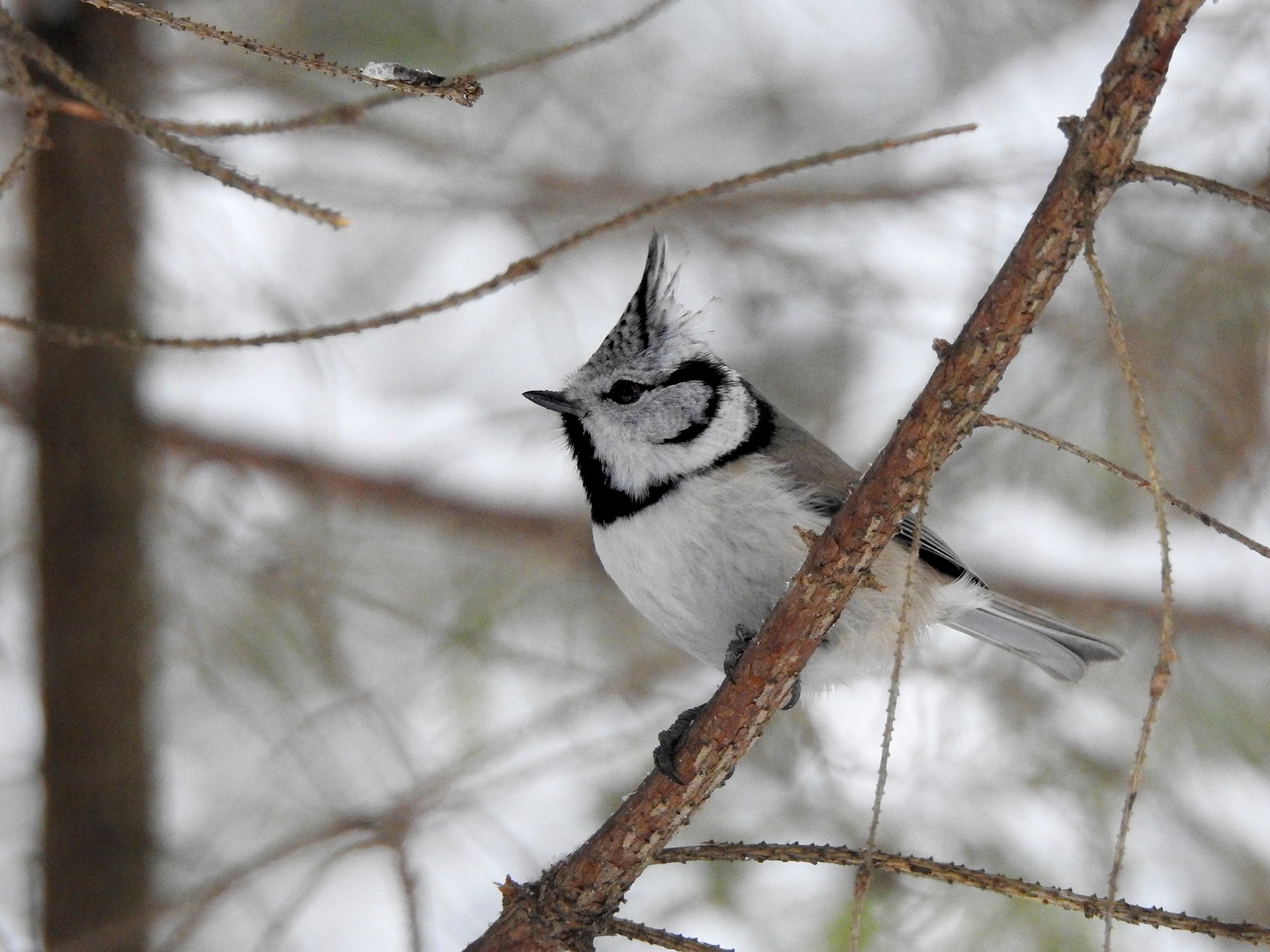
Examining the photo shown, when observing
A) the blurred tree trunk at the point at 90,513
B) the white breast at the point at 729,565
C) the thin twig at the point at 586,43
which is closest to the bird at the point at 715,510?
the white breast at the point at 729,565

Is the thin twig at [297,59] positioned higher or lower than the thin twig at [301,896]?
higher

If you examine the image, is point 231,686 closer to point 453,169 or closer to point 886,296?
point 453,169

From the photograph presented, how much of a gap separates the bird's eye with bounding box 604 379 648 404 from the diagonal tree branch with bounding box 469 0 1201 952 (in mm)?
1031

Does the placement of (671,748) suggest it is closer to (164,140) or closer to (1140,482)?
(1140,482)

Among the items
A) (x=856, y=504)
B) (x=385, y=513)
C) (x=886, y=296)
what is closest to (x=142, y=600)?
(x=385, y=513)

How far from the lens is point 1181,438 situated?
12.0 feet

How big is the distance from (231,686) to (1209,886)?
2.98 metres

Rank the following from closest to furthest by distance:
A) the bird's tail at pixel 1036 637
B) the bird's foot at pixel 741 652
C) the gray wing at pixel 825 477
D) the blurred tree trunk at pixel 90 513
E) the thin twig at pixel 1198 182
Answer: the thin twig at pixel 1198 182 → the bird's foot at pixel 741 652 → the gray wing at pixel 825 477 → the bird's tail at pixel 1036 637 → the blurred tree trunk at pixel 90 513

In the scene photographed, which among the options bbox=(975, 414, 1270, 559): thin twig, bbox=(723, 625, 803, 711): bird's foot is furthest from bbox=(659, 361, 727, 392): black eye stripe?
bbox=(975, 414, 1270, 559): thin twig

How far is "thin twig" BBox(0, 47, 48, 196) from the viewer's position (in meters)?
1.81

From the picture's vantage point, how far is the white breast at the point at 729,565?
2576 mm

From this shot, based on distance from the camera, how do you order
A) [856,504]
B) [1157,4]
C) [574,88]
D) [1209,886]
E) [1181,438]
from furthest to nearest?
1. [574,88]
2. [1209,886]
3. [1181,438]
4. [856,504]
5. [1157,4]

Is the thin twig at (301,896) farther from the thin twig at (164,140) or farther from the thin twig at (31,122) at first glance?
the thin twig at (31,122)

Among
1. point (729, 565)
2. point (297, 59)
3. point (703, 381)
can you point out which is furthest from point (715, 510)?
point (297, 59)
